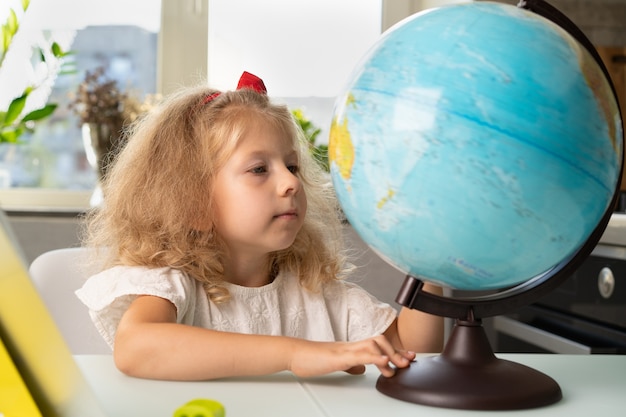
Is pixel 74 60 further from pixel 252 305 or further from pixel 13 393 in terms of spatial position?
pixel 13 393

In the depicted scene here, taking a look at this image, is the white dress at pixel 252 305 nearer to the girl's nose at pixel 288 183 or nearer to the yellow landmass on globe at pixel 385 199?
the girl's nose at pixel 288 183

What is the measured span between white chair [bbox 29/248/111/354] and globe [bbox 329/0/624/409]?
77 cm

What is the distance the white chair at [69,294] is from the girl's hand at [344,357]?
66cm

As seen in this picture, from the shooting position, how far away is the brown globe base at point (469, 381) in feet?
2.91

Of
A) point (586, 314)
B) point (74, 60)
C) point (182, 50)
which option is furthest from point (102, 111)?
point (586, 314)

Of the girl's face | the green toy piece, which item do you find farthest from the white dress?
the green toy piece

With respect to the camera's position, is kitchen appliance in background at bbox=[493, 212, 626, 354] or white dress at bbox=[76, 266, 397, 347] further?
kitchen appliance in background at bbox=[493, 212, 626, 354]

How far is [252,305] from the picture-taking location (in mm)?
1512

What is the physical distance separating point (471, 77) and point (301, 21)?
2.83m

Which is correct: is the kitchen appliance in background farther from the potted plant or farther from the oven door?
the potted plant

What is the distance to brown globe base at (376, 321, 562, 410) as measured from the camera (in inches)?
34.9

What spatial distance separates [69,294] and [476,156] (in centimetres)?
95

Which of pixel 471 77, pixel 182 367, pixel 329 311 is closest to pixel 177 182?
pixel 329 311

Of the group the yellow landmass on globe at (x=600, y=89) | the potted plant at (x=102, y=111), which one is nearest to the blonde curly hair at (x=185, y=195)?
the yellow landmass on globe at (x=600, y=89)
